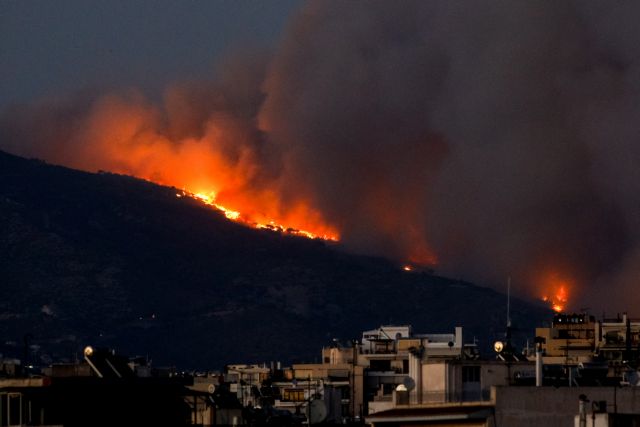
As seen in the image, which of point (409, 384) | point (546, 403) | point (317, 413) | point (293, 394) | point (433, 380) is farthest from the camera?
point (293, 394)

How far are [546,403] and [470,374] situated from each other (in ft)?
19.7

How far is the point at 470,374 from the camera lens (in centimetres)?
4294

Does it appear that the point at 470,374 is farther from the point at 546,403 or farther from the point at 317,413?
the point at 317,413

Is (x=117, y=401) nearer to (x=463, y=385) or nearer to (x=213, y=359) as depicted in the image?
(x=463, y=385)

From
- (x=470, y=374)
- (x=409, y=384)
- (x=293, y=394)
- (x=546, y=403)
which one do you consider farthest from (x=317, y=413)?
(x=293, y=394)

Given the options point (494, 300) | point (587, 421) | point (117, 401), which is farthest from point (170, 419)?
point (494, 300)

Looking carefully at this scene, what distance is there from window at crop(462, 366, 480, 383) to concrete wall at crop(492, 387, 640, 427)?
543 centimetres

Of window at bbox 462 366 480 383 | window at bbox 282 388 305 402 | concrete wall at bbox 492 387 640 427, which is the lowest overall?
concrete wall at bbox 492 387 640 427

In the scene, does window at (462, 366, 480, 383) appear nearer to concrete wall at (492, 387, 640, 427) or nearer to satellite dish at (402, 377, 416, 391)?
satellite dish at (402, 377, 416, 391)

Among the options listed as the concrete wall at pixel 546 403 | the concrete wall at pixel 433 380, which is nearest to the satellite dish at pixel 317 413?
the concrete wall at pixel 433 380

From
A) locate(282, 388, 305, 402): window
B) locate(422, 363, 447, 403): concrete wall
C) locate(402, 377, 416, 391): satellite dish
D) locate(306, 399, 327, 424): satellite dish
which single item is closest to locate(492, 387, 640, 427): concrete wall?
locate(422, 363, 447, 403): concrete wall

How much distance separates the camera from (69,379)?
42.0 m

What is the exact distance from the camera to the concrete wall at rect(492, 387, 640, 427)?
36625 millimetres

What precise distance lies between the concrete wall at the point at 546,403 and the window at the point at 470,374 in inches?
214
